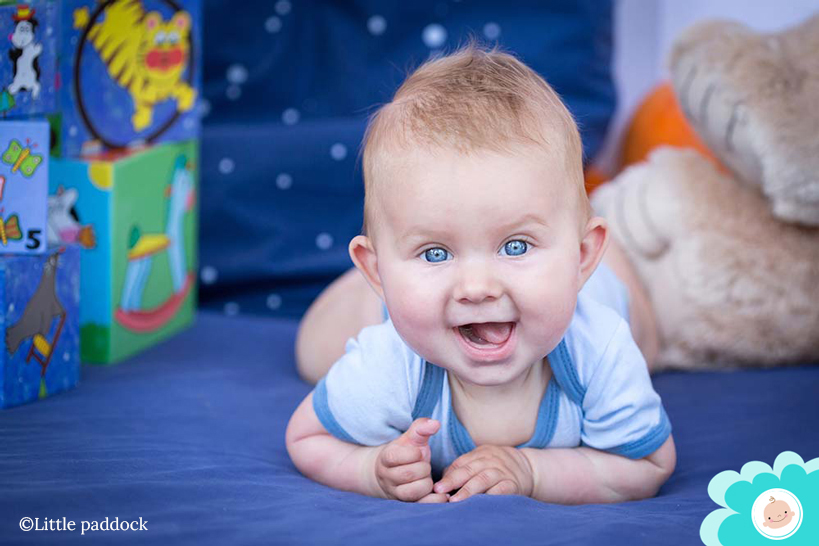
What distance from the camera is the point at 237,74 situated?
2031 mm

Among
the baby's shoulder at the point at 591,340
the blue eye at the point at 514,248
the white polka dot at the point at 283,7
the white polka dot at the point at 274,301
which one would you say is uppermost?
the white polka dot at the point at 283,7

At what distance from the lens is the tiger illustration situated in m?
1.50

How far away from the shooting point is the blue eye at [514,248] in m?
0.89

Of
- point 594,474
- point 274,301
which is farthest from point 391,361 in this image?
point 274,301

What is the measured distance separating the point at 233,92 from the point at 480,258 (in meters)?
1.30

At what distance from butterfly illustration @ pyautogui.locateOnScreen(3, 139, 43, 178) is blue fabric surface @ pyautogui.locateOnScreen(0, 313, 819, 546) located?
0.99 feet

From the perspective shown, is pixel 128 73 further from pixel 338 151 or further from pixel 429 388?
pixel 429 388

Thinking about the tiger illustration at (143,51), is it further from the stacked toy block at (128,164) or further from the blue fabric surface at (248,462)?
the blue fabric surface at (248,462)

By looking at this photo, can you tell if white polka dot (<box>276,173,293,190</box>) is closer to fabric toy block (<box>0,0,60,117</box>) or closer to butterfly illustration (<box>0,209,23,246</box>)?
fabric toy block (<box>0,0,60,117</box>)

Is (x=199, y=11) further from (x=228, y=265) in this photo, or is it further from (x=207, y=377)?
(x=207, y=377)

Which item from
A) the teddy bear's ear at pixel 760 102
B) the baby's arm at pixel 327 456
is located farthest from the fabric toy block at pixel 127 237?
the teddy bear's ear at pixel 760 102

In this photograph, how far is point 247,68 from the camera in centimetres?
203

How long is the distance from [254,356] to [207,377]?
16 cm

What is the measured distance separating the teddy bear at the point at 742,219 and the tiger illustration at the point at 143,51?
0.83 metres
